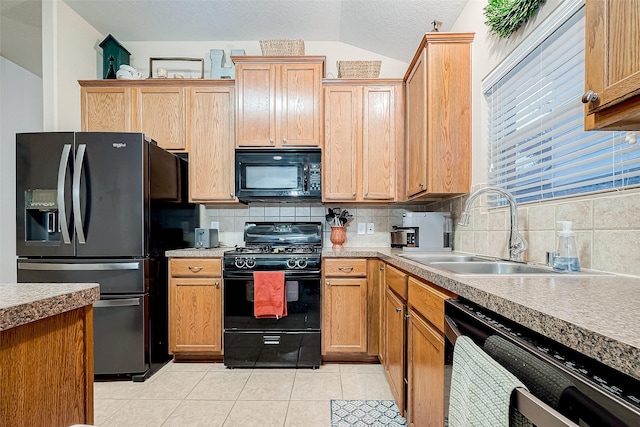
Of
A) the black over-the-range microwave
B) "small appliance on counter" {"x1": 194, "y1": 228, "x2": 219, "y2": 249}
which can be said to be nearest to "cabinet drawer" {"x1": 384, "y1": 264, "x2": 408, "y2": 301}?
the black over-the-range microwave

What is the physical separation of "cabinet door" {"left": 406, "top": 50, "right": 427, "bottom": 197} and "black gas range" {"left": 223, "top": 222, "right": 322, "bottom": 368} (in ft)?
3.08

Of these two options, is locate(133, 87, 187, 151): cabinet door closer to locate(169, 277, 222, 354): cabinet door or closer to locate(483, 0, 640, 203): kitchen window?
locate(169, 277, 222, 354): cabinet door

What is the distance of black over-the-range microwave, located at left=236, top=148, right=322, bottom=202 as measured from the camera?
8.73 ft

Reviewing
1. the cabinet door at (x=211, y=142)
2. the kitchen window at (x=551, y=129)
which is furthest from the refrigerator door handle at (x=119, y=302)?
the kitchen window at (x=551, y=129)

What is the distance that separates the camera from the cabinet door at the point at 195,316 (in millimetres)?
2451

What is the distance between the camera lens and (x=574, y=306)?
66 cm

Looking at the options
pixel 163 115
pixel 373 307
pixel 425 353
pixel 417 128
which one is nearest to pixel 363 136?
pixel 417 128

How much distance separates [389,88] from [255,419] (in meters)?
2.61

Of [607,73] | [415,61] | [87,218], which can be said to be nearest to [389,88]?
[415,61]

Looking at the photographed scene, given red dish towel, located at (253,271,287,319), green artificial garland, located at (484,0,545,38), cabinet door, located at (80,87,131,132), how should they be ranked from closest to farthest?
green artificial garland, located at (484,0,545,38), red dish towel, located at (253,271,287,319), cabinet door, located at (80,87,131,132)

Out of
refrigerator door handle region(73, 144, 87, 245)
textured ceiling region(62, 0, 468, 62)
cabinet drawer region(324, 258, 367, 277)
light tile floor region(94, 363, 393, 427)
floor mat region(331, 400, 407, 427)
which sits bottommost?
light tile floor region(94, 363, 393, 427)

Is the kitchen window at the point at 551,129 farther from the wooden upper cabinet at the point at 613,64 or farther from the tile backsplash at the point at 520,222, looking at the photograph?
the wooden upper cabinet at the point at 613,64

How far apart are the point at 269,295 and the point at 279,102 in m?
1.58

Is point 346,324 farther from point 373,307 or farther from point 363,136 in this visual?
point 363,136
